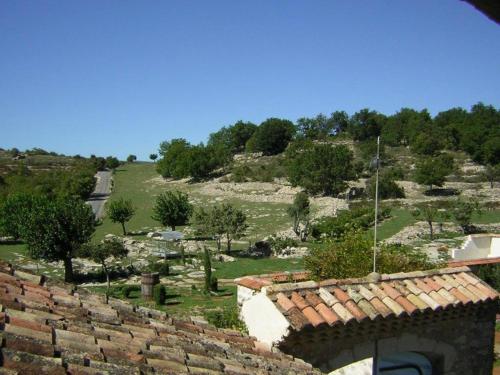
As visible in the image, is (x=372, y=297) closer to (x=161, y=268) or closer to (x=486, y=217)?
(x=161, y=268)

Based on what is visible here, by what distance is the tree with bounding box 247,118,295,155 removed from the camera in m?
91.3

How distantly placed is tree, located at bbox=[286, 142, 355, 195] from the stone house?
4869 cm

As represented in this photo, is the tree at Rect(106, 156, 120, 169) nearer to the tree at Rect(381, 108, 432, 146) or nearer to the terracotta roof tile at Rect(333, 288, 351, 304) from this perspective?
the tree at Rect(381, 108, 432, 146)

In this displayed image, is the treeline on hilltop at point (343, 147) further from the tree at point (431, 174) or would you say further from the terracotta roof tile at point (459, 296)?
the terracotta roof tile at point (459, 296)

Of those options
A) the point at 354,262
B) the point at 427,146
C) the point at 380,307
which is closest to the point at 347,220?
the point at 354,262

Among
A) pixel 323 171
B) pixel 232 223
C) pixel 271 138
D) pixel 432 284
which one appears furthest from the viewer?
pixel 271 138

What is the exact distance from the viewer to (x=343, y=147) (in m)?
60.9

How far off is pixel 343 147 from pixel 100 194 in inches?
1344

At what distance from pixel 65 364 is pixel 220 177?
70.3 meters

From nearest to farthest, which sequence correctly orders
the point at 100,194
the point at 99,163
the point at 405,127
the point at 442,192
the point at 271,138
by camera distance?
the point at 442,192, the point at 100,194, the point at 405,127, the point at 271,138, the point at 99,163

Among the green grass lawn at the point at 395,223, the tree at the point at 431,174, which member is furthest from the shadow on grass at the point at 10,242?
the tree at the point at 431,174

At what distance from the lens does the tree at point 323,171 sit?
5509 cm

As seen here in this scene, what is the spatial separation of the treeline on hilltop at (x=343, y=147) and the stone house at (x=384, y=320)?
146ft

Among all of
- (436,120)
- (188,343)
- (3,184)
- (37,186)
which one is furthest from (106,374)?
(436,120)
